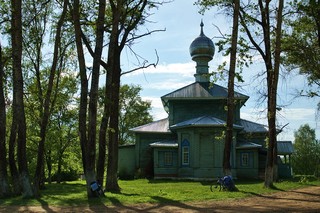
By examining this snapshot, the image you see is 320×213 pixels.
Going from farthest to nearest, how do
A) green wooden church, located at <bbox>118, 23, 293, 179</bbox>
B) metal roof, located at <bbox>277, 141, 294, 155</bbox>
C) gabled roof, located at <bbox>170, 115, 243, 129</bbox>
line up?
metal roof, located at <bbox>277, 141, 294, 155</bbox>
green wooden church, located at <bbox>118, 23, 293, 179</bbox>
gabled roof, located at <bbox>170, 115, 243, 129</bbox>

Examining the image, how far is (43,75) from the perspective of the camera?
2855 cm

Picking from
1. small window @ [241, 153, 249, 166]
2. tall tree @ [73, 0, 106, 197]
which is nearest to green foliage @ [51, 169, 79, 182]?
small window @ [241, 153, 249, 166]

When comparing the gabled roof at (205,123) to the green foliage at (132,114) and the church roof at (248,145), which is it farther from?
the green foliage at (132,114)

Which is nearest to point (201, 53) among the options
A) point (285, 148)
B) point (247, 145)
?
point (247, 145)

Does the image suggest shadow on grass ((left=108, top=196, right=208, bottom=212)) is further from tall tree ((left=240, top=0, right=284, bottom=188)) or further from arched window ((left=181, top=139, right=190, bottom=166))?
arched window ((left=181, top=139, right=190, bottom=166))

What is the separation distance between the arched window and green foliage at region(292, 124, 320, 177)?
31.4 meters

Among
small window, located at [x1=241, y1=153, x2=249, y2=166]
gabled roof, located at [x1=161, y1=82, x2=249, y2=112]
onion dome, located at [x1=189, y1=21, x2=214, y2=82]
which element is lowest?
small window, located at [x1=241, y1=153, x2=249, y2=166]

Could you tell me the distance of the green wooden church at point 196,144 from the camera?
28234 millimetres

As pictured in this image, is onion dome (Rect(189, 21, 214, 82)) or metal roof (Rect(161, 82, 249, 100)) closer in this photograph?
metal roof (Rect(161, 82, 249, 100))

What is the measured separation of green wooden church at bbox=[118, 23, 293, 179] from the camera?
28234 millimetres

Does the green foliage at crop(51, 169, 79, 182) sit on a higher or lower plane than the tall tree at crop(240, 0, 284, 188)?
lower

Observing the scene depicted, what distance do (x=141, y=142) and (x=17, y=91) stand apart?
17.9 meters

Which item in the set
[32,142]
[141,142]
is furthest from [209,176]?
[32,142]

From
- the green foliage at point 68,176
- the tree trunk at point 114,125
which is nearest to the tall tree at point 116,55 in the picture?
the tree trunk at point 114,125
